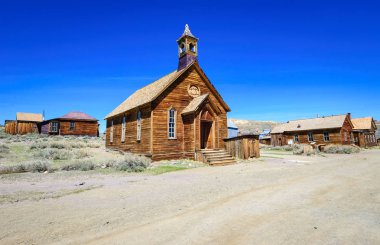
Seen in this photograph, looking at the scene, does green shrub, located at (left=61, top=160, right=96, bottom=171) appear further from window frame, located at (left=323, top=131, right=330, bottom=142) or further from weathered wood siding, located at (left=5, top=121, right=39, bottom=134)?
weathered wood siding, located at (left=5, top=121, right=39, bottom=134)

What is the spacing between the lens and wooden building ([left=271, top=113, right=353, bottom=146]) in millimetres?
36750

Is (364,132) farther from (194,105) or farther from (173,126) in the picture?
(173,126)

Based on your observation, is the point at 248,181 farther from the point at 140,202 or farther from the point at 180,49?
the point at 180,49

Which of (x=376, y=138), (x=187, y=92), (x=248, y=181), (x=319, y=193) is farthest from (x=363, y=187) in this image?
(x=376, y=138)

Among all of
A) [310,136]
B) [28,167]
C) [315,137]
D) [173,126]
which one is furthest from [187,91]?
[310,136]

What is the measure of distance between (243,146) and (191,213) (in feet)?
44.1

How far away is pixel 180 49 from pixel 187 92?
447 cm

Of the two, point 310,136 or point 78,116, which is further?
point 78,116

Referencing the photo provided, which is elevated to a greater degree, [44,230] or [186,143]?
[186,143]

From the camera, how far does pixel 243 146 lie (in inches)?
721

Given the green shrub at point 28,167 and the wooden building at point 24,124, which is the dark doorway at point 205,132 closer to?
the green shrub at point 28,167

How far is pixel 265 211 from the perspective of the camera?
5.52 m

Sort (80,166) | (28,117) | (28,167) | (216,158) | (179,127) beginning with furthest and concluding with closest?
(28,117)
(179,127)
(216,158)
(80,166)
(28,167)

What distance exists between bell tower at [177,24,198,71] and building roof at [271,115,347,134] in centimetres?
2765
